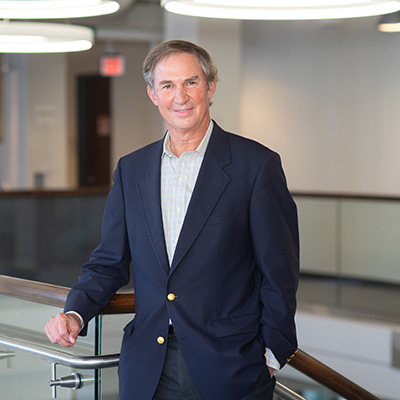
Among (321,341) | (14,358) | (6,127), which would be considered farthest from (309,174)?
(14,358)

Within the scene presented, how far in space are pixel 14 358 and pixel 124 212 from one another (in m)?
0.67

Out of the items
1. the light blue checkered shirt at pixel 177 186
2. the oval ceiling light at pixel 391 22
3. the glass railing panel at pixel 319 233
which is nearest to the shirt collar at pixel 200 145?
the light blue checkered shirt at pixel 177 186

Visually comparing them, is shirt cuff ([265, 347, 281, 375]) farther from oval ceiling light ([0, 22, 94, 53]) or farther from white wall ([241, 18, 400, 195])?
white wall ([241, 18, 400, 195])

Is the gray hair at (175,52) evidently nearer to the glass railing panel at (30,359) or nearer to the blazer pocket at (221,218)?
the blazer pocket at (221,218)

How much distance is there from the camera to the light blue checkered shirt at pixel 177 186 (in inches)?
84.1

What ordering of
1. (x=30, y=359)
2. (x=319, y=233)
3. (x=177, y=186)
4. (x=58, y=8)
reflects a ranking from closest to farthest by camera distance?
(x=177, y=186), (x=30, y=359), (x=58, y=8), (x=319, y=233)

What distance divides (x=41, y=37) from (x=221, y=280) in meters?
2.66

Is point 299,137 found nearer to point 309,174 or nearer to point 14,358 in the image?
point 309,174

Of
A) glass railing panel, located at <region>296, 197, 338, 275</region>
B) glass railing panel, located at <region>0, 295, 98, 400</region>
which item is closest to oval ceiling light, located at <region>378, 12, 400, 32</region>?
glass railing panel, located at <region>296, 197, 338, 275</region>

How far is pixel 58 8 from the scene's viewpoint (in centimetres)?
320

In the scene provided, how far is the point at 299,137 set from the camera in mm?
10336

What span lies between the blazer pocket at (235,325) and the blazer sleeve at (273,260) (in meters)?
0.03

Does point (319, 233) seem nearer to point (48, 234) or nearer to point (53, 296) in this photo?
point (48, 234)

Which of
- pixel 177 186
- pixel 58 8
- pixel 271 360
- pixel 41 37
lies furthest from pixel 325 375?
pixel 41 37
